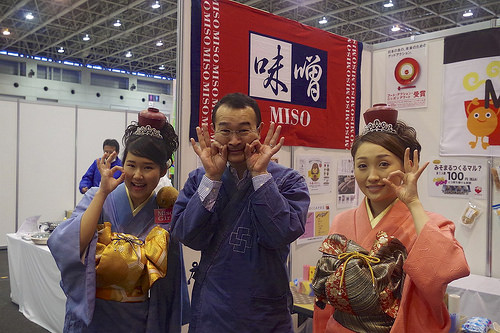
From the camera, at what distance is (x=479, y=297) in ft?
9.31

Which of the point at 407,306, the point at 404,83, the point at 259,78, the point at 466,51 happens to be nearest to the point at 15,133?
the point at 259,78

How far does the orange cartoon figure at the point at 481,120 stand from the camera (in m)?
3.15

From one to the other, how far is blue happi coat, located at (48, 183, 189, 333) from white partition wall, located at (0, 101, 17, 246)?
232 inches

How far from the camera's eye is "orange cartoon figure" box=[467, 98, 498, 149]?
315 cm

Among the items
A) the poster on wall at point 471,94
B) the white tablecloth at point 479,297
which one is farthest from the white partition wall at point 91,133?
the white tablecloth at point 479,297

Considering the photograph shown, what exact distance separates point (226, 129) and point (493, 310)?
7.93 ft

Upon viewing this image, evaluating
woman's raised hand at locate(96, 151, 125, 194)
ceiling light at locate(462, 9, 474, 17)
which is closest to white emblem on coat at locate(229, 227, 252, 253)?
woman's raised hand at locate(96, 151, 125, 194)

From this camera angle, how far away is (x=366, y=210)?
158 cm

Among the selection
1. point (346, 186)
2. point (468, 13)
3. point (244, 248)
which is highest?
point (468, 13)

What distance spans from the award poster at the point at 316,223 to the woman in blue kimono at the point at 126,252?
1.77 m

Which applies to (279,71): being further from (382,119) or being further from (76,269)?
(76,269)

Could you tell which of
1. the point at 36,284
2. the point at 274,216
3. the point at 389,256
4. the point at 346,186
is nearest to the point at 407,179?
the point at 389,256

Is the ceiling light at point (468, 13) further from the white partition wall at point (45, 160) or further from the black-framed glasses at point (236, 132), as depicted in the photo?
the black-framed glasses at point (236, 132)

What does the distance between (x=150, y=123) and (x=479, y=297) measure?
245 cm
